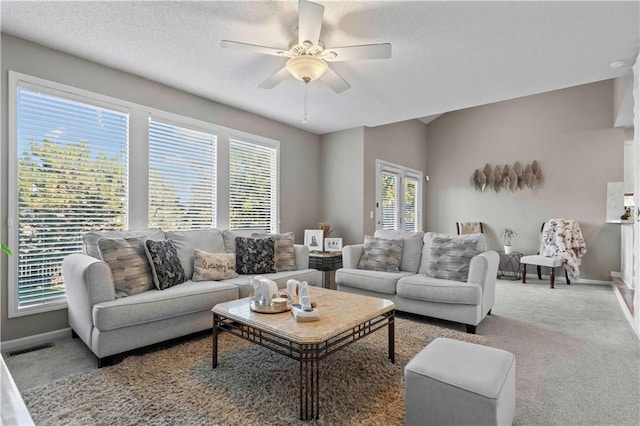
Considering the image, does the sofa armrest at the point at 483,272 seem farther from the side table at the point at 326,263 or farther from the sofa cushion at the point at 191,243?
the sofa cushion at the point at 191,243

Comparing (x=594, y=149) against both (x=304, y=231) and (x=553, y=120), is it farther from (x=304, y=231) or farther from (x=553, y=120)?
(x=304, y=231)

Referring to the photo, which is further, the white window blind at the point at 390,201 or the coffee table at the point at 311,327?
the white window blind at the point at 390,201

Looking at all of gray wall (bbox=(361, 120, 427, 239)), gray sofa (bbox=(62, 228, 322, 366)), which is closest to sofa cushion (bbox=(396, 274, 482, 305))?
gray sofa (bbox=(62, 228, 322, 366))

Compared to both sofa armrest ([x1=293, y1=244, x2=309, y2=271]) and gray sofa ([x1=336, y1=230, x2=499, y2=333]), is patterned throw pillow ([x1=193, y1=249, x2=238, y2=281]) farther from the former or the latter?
gray sofa ([x1=336, y1=230, x2=499, y2=333])

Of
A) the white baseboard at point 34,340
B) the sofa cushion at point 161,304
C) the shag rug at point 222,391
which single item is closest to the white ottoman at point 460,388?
the shag rug at point 222,391

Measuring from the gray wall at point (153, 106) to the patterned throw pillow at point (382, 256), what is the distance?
1.61m

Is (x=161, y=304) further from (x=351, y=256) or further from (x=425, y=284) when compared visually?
(x=425, y=284)

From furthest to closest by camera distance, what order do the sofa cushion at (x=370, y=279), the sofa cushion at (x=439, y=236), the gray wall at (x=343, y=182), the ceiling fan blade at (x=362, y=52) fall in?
1. the gray wall at (x=343, y=182)
2. the sofa cushion at (x=370, y=279)
3. the sofa cushion at (x=439, y=236)
4. the ceiling fan blade at (x=362, y=52)

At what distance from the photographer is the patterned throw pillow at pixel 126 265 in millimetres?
2691

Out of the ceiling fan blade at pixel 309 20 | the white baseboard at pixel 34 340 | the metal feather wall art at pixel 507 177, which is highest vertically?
the ceiling fan blade at pixel 309 20

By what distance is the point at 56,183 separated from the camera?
2975 millimetres

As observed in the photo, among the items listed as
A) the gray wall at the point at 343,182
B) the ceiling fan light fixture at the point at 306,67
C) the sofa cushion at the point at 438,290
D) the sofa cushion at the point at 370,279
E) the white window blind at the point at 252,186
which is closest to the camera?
the ceiling fan light fixture at the point at 306,67

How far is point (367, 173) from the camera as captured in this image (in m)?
5.47

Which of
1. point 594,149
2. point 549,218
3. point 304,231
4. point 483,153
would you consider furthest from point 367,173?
point 594,149
